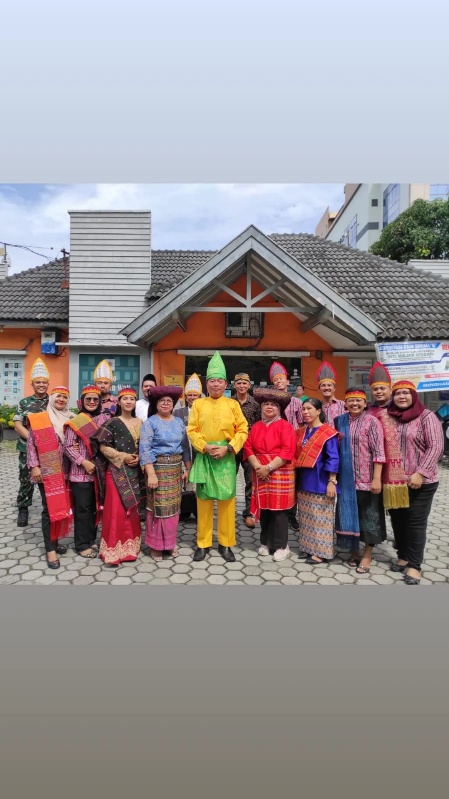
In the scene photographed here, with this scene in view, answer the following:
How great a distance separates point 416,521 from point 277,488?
1.20 meters

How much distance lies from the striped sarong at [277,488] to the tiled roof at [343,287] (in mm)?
5525

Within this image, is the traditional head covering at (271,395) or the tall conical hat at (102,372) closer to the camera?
the traditional head covering at (271,395)

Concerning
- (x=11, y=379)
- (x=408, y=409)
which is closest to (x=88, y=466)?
(x=408, y=409)

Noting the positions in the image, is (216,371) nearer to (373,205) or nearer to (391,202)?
(391,202)

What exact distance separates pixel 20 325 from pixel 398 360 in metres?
8.21

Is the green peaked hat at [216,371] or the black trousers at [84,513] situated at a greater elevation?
the green peaked hat at [216,371]

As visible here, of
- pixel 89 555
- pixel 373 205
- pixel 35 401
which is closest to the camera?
pixel 89 555

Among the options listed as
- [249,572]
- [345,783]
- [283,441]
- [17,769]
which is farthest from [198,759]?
[283,441]

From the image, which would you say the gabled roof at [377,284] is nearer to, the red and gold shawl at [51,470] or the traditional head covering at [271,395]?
the traditional head covering at [271,395]

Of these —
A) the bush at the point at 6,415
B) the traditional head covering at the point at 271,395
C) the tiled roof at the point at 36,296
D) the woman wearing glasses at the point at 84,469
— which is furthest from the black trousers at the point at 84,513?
the tiled roof at the point at 36,296

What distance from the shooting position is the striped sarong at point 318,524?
3.78 meters

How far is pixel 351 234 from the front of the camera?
38156mm

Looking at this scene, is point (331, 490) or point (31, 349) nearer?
point (331, 490)

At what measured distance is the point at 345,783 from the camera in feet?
5.74
